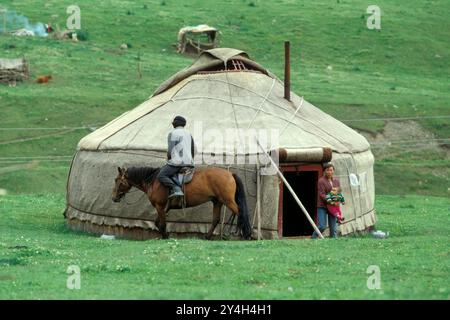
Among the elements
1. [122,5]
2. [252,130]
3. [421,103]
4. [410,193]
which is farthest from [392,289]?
[122,5]

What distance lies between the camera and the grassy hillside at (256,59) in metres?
36.1

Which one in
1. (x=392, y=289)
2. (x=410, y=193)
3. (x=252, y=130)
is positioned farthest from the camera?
(x=410, y=193)

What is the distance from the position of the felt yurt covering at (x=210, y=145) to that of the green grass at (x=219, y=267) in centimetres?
91

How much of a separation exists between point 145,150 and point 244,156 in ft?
5.91

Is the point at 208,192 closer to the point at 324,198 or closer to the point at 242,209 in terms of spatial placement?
the point at 242,209

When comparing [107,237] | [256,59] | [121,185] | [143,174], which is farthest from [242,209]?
[256,59]

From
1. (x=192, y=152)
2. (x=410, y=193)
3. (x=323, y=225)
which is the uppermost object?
(x=192, y=152)

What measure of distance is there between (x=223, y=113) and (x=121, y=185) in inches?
94.5

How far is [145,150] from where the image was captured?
2045 centimetres

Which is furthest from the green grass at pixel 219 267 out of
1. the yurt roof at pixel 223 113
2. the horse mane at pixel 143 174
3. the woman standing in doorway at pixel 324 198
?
the yurt roof at pixel 223 113

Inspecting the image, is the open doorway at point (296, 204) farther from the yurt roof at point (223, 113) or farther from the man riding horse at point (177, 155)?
the man riding horse at point (177, 155)

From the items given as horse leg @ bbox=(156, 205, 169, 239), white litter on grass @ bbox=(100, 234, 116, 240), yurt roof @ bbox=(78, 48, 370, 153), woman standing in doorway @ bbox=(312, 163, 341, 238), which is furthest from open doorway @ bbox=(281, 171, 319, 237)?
white litter on grass @ bbox=(100, 234, 116, 240)

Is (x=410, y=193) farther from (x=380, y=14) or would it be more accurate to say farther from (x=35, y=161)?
(x=380, y=14)

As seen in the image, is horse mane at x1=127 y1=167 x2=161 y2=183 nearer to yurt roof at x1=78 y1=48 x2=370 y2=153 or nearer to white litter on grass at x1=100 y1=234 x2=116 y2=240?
yurt roof at x1=78 y1=48 x2=370 y2=153
